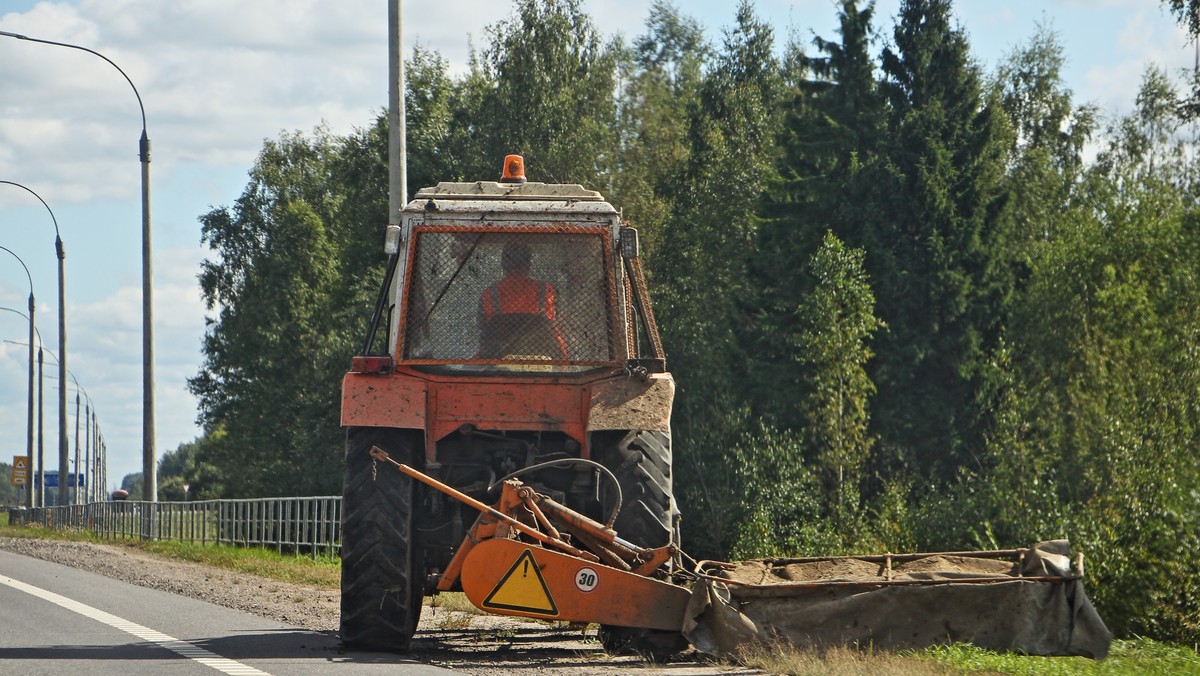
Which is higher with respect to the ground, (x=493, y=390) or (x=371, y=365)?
(x=371, y=365)

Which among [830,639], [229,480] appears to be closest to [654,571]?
[830,639]

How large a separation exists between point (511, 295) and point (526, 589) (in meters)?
2.46

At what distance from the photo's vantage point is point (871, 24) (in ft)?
136

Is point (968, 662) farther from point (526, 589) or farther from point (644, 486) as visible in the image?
point (526, 589)

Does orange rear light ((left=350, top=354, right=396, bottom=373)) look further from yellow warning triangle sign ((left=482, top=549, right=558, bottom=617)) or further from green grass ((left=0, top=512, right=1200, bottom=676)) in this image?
green grass ((left=0, top=512, right=1200, bottom=676))

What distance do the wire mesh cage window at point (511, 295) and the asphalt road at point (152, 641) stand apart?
88.3 inches

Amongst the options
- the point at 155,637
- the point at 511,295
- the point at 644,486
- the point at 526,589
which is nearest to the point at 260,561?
the point at 155,637

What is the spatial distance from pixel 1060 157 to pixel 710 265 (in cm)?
1488

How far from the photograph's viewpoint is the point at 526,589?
909 cm

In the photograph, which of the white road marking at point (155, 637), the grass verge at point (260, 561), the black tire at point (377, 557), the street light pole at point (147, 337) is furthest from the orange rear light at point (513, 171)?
the street light pole at point (147, 337)

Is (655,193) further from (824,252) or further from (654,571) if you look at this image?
(654,571)

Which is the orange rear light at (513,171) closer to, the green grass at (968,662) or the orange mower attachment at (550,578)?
the orange mower attachment at (550,578)

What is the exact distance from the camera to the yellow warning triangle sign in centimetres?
909

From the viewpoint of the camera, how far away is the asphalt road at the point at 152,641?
8.95 m
